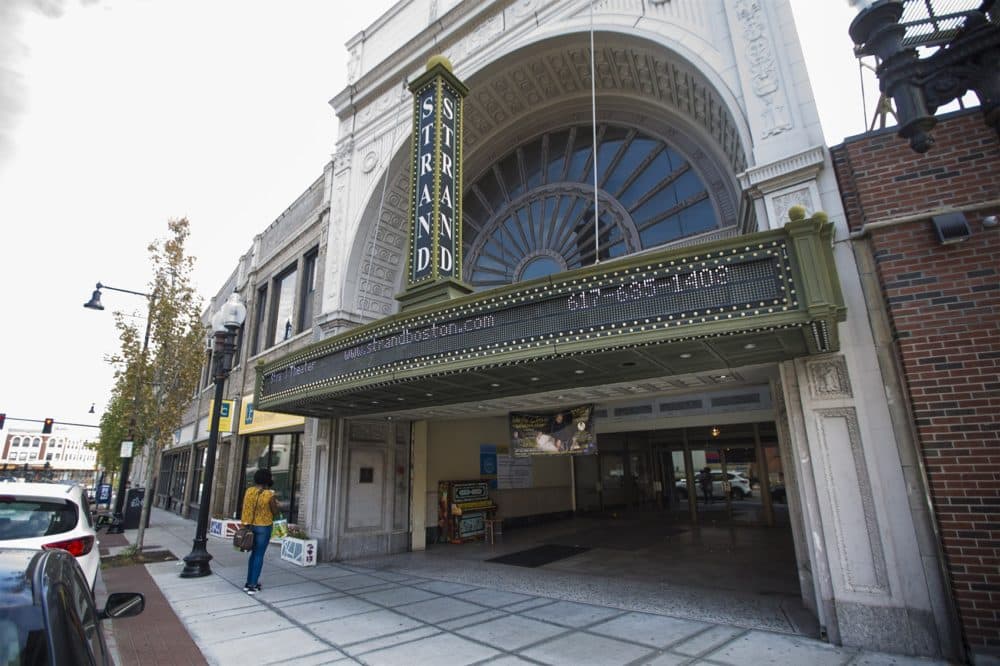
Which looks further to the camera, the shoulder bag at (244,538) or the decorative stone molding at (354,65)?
the decorative stone molding at (354,65)

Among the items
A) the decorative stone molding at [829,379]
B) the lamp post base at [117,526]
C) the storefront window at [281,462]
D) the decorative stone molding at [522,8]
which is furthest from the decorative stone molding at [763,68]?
the lamp post base at [117,526]

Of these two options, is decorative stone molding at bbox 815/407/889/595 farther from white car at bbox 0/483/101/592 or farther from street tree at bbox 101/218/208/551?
street tree at bbox 101/218/208/551

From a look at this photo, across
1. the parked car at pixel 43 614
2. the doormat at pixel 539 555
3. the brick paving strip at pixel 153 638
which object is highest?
the parked car at pixel 43 614

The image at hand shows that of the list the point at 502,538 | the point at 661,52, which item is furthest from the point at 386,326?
the point at 502,538

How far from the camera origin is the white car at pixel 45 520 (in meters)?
5.03

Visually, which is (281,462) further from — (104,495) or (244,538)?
(104,495)

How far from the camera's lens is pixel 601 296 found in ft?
17.9

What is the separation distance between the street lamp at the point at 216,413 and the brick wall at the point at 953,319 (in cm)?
1047

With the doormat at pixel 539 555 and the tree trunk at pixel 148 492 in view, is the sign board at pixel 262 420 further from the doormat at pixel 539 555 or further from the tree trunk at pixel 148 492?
the doormat at pixel 539 555

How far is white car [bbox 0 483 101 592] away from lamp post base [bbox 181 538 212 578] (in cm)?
363

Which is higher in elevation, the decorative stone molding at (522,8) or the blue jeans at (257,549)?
the decorative stone molding at (522,8)

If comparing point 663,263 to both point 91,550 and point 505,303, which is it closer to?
point 505,303

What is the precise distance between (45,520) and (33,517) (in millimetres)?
106

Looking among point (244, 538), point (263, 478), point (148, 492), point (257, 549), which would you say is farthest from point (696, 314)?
point (148, 492)
